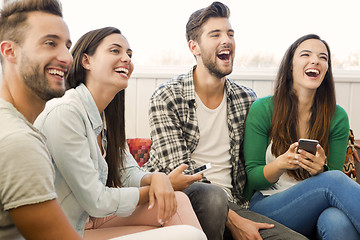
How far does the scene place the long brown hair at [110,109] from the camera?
149cm

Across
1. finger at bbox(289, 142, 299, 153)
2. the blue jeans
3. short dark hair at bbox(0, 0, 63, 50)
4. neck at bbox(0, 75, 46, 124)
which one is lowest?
the blue jeans

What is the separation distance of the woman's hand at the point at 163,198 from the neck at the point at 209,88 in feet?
2.44

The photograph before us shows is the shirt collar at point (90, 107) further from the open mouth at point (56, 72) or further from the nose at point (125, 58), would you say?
the open mouth at point (56, 72)

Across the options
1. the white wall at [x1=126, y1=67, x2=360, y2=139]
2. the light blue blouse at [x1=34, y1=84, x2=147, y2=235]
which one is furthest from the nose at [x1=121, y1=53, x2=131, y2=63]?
the white wall at [x1=126, y1=67, x2=360, y2=139]

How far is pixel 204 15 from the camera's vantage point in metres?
2.14

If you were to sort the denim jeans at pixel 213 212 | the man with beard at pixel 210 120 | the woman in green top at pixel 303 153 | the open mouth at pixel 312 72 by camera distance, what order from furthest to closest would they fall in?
the open mouth at pixel 312 72, the man with beard at pixel 210 120, the woman in green top at pixel 303 153, the denim jeans at pixel 213 212

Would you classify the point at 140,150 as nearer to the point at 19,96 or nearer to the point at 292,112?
the point at 292,112

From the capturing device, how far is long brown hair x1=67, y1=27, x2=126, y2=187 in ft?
4.90

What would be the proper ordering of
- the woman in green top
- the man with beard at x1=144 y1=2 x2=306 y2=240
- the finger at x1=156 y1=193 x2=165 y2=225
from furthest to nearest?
the man with beard at x1=144 y1=2 x2=306 y2=240 < the woman in green top < the finger at x1=156 y1=193 x2=165 y2=225

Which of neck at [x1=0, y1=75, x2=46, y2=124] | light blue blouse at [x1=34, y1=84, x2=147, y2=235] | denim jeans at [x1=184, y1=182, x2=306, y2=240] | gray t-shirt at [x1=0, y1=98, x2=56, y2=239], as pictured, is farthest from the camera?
denim jeans at [x1=184, y1=182, x2=306, y2=240]

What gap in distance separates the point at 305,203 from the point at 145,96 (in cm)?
128

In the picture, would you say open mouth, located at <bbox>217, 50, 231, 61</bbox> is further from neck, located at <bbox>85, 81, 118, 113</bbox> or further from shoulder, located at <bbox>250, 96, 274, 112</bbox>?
neck, located at <bbox>85, 81, 118, 113</bbox>

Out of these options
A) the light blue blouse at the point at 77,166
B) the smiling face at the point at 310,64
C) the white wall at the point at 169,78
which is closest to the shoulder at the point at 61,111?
the light blue blouse at the point at 77,166

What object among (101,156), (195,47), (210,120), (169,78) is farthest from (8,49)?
(169,78)
